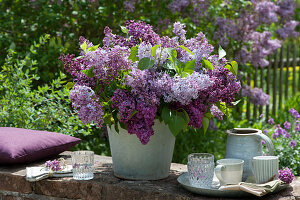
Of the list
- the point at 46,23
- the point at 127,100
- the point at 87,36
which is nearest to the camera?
the point at 127,100

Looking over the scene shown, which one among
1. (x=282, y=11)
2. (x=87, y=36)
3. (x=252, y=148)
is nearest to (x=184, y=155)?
(x=87, y=36)

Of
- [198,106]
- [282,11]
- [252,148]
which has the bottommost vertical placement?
[252,148]

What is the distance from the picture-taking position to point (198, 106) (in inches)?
75.5

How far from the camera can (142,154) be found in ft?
6.69

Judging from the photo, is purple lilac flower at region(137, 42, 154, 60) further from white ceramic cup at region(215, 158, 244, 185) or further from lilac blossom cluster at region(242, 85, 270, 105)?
lilac blossom cluster at region(242, 85, 270, 105)

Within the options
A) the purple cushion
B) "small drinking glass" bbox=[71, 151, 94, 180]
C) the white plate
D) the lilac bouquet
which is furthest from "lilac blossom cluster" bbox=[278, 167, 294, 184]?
the purple cushion

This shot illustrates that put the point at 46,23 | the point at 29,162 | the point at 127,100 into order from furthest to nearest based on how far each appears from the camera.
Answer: the point at 46,23, the point at 29,162, the point at 127,100

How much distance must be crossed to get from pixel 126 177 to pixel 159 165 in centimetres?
16

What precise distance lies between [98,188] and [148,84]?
52cm

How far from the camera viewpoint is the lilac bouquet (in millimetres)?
1831

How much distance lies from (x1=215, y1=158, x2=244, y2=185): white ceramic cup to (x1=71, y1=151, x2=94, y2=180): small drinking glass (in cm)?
59

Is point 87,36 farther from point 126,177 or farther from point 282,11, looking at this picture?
point 126,177

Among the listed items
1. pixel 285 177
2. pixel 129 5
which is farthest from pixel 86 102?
pixel 129 5

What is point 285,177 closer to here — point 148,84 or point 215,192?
point 215,192
